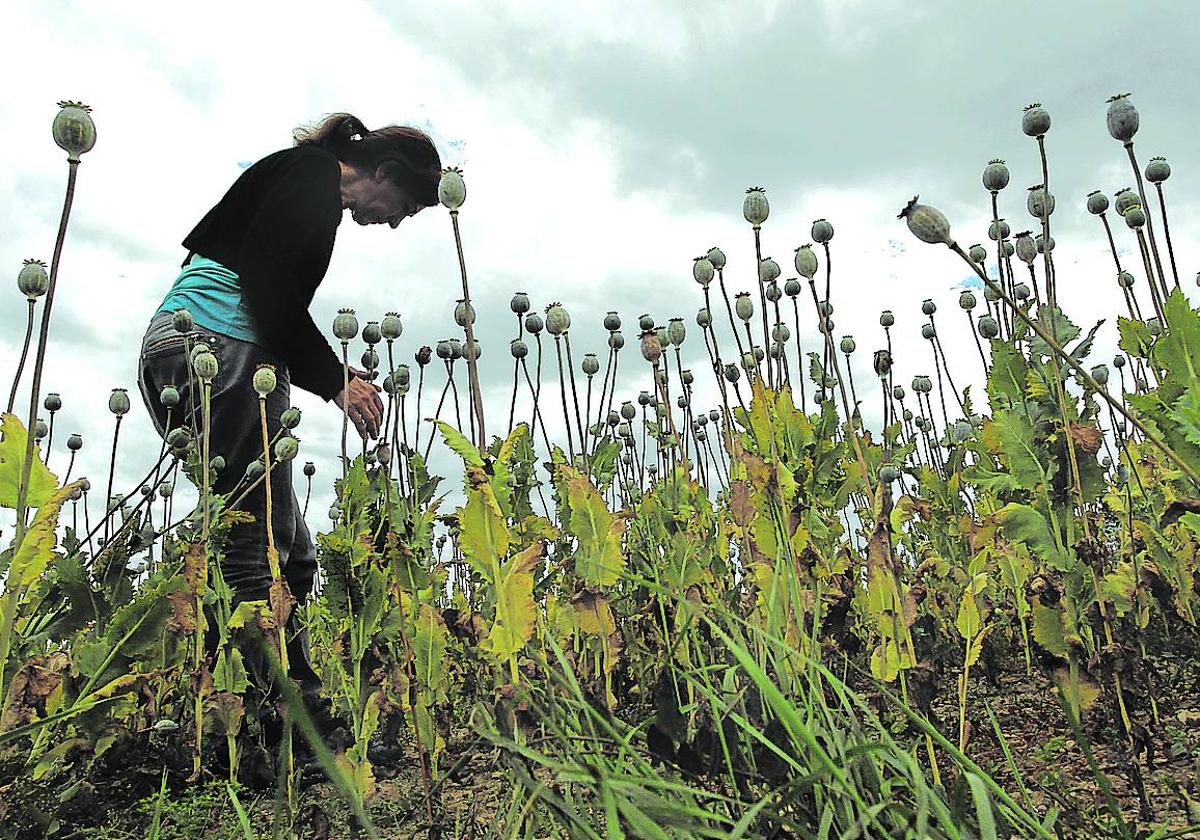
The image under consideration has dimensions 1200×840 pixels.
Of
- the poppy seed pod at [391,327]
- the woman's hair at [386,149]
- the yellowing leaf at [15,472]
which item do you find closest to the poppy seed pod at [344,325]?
the poppy seed pod at [391,327]

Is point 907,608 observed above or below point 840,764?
above

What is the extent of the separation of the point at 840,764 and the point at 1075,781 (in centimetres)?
101

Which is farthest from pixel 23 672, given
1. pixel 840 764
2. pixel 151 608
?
pixel 840 764

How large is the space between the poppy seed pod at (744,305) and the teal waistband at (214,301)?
1.53 meters

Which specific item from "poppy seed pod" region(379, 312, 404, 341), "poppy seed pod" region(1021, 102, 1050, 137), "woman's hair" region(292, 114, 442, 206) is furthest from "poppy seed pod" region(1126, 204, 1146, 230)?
"woman's hair" region(292, 114, 442, 206)

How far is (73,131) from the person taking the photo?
63.6 inches

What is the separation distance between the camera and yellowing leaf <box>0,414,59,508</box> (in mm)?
1900

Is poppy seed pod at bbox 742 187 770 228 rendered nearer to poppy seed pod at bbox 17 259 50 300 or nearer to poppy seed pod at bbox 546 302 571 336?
poppy seed pod at bbox 546 302 571 336

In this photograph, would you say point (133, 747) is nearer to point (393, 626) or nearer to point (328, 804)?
point (328, 804)

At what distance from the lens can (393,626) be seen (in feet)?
6.55

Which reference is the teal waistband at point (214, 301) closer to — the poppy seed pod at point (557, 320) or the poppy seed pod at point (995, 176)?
the poppy seed pod at point (557, 320)

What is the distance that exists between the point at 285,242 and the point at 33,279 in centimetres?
118

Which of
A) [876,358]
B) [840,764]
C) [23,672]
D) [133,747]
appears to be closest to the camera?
[840,764]

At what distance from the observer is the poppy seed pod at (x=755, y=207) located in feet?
6.30
